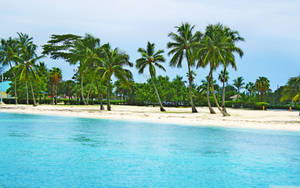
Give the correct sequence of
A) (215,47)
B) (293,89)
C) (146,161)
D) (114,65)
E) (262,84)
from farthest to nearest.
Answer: (262,84)
(114,65)
(293,89)
(215,47)
(146,161)

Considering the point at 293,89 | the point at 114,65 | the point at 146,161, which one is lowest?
the point at 146,161

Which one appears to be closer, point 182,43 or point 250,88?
point 182,43

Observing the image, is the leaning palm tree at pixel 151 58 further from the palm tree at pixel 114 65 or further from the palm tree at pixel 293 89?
the palm tree at pixel 293 89

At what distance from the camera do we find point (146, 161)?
1374cm

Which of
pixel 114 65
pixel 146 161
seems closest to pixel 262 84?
pixel 114 65

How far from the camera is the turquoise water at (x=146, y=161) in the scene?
10.7m

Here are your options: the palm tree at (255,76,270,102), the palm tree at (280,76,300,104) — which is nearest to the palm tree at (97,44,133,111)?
the palm tree at (280,76,300,104)

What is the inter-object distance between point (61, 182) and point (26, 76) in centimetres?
4997

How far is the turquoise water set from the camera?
421 inches

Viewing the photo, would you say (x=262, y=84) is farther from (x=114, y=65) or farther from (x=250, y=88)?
(x=114, y=65)

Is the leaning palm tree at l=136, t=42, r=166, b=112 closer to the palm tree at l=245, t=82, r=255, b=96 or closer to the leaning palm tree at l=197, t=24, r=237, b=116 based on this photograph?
the leaning palm tree at l=197, t=24, r=237, b=116

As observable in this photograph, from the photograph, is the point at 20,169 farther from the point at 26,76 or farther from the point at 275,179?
the point at 26,76

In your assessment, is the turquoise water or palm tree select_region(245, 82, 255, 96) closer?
the turquoise water

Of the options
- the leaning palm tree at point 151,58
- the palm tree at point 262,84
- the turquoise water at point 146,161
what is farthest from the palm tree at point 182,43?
the palm tree at point 262,84
